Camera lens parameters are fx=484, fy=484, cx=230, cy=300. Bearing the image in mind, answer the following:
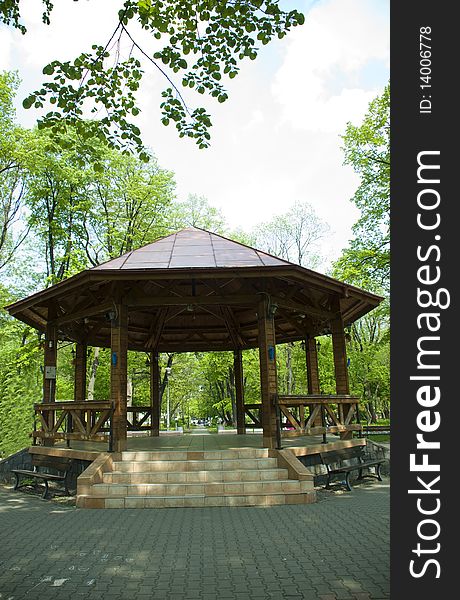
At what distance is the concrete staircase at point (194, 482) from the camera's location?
8156 mm

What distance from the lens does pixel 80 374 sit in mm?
13758

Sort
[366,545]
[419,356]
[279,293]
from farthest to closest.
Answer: [279,293] → [366,545] → [419,356]

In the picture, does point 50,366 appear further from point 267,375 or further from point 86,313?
point 267,375

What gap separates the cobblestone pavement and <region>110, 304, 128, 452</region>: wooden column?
6.11ft

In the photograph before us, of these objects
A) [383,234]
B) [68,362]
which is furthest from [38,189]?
[383,234]

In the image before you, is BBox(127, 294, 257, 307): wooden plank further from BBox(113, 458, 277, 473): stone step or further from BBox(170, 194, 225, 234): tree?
BBox(170, 194, 225, 234): tree

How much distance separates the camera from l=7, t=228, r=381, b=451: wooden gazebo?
31.8 ft

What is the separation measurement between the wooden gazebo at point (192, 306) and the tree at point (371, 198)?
7.54 m

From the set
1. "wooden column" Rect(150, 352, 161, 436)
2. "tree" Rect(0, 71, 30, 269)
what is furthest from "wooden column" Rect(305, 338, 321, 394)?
"tree" Rect(0, 71, 30, 269)

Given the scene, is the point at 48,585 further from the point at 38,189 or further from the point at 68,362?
the point at 68,362

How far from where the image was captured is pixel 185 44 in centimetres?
638

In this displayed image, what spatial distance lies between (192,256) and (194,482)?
464 centimetres

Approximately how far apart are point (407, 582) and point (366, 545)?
3558 millimetres

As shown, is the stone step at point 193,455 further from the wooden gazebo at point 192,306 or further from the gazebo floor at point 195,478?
the wooden gazebo at point 192,306
